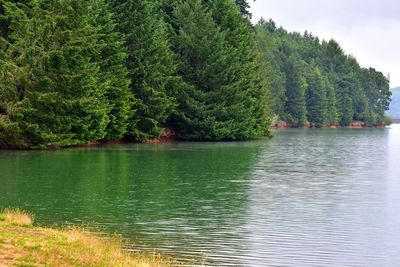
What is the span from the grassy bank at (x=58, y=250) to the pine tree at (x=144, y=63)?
185 feet

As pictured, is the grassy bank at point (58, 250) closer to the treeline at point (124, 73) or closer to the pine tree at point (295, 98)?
the treeline at point (124, 73)

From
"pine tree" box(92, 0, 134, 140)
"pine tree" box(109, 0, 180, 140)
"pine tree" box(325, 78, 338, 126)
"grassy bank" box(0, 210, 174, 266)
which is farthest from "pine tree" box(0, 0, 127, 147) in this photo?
"pine tree" box(325, 78, 338, 126)

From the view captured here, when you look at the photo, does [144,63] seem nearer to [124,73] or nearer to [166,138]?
[124,73]

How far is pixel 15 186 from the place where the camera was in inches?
1308

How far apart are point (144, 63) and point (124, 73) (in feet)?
21.1

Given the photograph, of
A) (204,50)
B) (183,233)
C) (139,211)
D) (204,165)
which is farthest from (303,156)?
(183,233)

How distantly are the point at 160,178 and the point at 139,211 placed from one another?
42.3ft

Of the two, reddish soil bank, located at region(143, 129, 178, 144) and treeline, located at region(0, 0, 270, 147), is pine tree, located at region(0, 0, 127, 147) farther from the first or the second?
reddish soil bank, located at region(143, 129, 178, 144)

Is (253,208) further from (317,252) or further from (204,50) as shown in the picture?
(204,50)

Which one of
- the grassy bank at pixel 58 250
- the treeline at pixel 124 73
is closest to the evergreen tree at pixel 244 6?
the treeline at pixel 124 73

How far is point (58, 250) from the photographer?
1570 cm

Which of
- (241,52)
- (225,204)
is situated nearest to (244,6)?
(241,52)

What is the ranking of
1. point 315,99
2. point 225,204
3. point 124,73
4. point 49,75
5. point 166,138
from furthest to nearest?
1. point 315,99
2. point 166,138
3. point 124,73
4. point 49,75
5. point 225,204

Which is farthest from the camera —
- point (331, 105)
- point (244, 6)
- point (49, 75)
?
point (331, 105)
